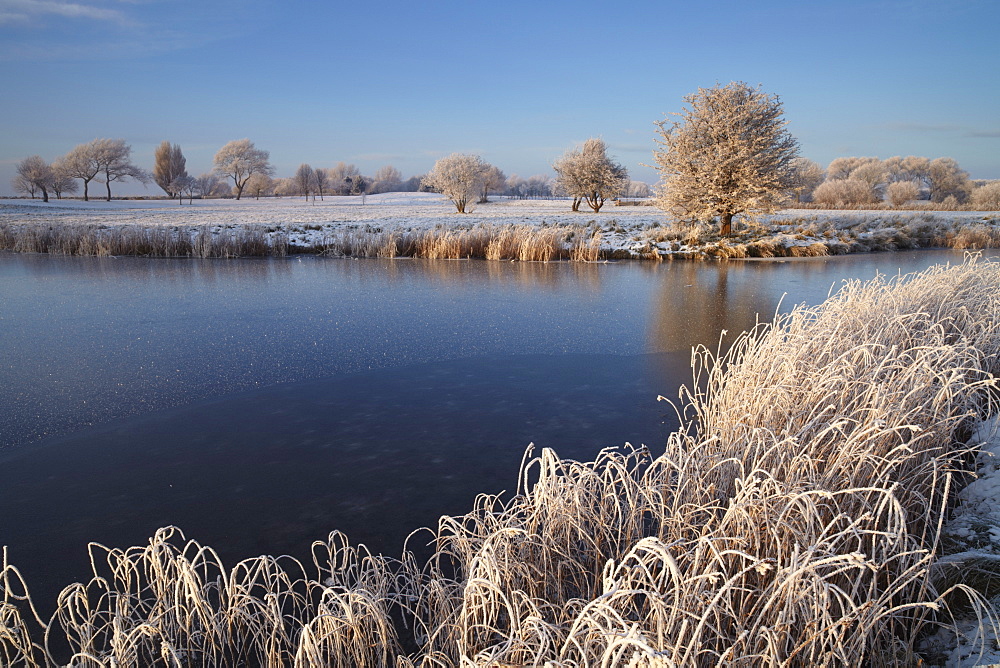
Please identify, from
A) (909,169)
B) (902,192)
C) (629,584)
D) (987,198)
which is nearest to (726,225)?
(629,584)

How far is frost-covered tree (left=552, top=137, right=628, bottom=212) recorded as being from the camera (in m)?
41.9

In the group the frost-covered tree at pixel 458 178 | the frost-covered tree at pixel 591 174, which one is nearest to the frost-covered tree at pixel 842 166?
the frost-covered tree at pixel 591 174

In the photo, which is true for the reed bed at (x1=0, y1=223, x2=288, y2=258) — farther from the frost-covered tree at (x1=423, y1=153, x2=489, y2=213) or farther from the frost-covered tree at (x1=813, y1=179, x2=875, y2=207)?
the frost-covered tree at (x1=813, y1=179, x2=875, y2=207)

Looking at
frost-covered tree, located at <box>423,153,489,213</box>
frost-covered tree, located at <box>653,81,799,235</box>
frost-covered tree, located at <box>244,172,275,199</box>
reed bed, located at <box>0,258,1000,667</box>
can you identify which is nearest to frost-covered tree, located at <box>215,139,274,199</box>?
frost-covered tree, located at <box>244,172,275,199</box>

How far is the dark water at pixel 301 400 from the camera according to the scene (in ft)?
11.9

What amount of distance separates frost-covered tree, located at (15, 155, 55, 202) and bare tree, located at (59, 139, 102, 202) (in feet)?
5.36

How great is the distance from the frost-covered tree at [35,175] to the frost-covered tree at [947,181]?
72951 millimetres

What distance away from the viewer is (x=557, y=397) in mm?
5586

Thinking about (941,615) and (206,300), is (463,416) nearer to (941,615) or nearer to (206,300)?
(941,615)

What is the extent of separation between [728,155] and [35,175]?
5927 cm

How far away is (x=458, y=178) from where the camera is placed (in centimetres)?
4094

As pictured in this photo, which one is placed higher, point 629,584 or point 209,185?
point 209,185

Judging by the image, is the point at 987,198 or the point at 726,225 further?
the point at 987,198

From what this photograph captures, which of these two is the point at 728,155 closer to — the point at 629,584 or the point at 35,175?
the point at 629,584
